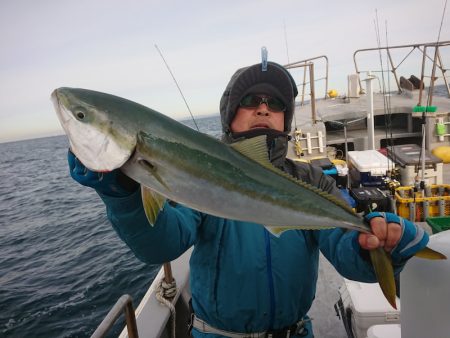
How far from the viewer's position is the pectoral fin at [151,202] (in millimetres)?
1854

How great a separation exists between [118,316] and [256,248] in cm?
135

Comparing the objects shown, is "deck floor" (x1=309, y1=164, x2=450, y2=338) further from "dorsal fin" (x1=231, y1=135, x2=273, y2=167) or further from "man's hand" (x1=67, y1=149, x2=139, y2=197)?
"man's hand" (x1=67, y1=149, x2=139, y2=197)

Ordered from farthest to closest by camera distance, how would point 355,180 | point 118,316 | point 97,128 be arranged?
point 355,180
point 118,316
point 97,128

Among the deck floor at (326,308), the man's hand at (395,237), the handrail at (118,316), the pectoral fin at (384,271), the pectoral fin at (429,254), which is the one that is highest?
the man's hand at (395,237)

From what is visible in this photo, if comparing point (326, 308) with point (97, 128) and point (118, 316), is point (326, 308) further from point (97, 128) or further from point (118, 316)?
point (97, 128)

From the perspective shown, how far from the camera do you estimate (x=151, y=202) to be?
1.88 m

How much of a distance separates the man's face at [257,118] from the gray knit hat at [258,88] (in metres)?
0.07

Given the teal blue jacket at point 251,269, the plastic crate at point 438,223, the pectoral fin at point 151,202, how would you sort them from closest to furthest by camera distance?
the pectoral fin at point 151,202 → the teal blue jacket at point 251,269 → the plastic crate at point 438,223

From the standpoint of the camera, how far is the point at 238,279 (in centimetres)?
264

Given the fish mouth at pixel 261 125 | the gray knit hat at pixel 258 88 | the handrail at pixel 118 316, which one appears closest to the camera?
the handrail at pixel 118 316

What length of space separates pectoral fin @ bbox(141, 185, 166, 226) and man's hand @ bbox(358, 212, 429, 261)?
1.33m

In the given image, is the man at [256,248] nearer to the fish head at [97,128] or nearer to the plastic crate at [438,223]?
the fish head at [97,128]

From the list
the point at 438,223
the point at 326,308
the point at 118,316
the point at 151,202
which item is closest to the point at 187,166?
the point at 151,202

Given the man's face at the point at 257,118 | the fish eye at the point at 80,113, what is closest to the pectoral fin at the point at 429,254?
the man's face at the point at 257,118
